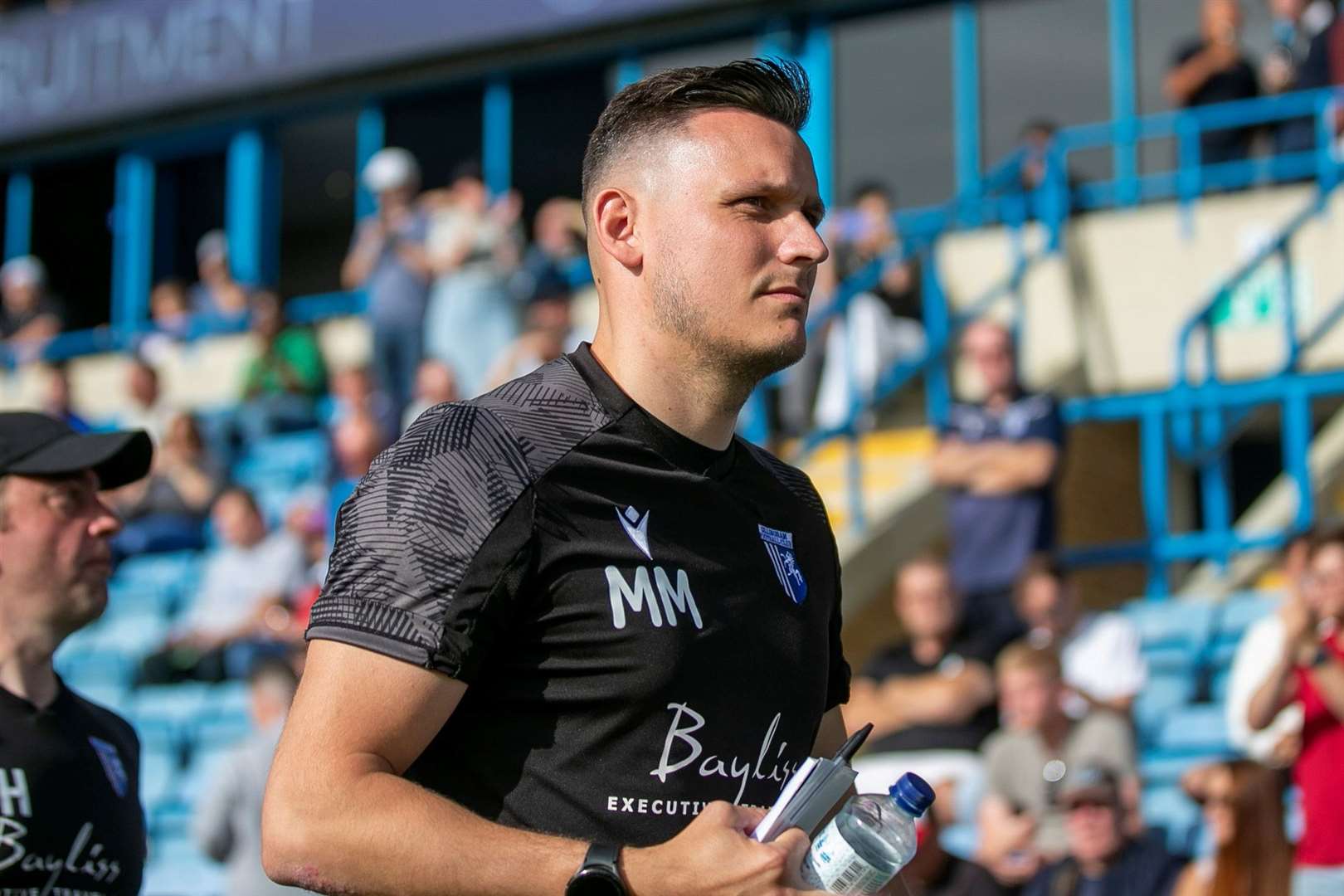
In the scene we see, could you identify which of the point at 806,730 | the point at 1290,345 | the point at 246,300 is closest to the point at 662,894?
the point at 806,730

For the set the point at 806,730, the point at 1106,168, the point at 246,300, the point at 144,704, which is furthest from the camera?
the point at 246,300

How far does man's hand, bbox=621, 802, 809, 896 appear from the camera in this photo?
2359 millimetres

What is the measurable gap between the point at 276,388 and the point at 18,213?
21.5ft

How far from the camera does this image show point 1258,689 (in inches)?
258

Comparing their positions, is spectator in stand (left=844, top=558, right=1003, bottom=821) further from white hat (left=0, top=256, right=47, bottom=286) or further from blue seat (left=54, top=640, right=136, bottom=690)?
white hat (left=0, top=256, right=47, bottom=286)

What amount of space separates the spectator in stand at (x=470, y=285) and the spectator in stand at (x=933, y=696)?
3922mm

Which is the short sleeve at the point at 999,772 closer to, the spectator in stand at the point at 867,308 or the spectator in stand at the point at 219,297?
the spectator in stand at the point at 867,308

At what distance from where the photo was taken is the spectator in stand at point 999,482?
27.7 feet

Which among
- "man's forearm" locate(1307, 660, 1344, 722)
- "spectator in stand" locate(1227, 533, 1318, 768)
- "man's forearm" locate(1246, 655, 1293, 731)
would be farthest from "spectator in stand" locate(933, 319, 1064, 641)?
"man's forearm" locate(1307, 660, 1344, 722)

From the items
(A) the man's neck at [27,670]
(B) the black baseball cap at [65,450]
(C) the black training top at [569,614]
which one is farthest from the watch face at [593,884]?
(B) the black baseball cap at [65,450]

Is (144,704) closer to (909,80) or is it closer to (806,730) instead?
(909,80)

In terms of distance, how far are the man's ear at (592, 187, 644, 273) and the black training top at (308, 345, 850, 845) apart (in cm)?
22

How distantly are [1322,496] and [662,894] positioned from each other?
26.6ft

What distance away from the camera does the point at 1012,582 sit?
27.4 feet
